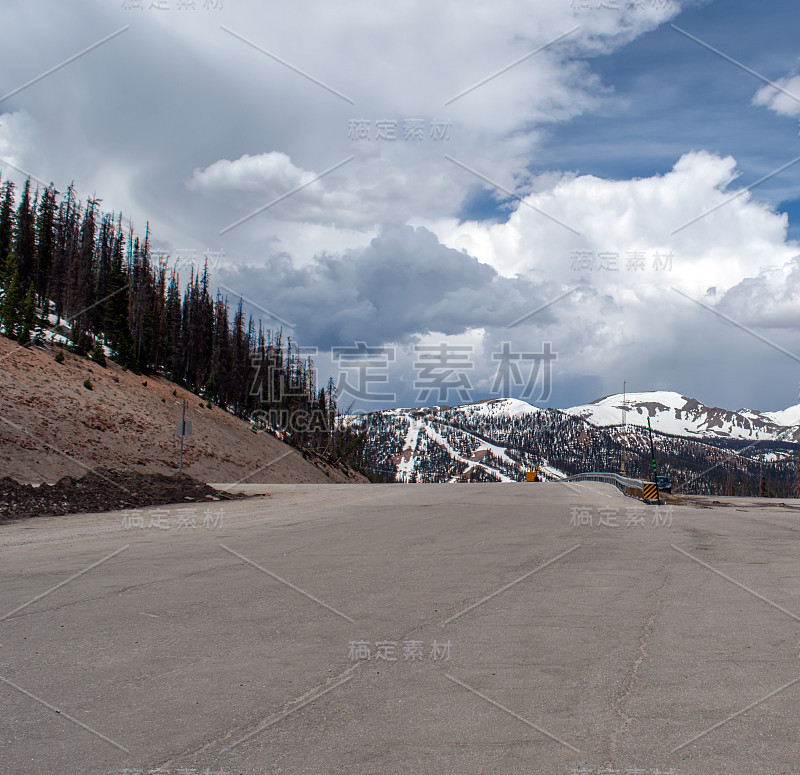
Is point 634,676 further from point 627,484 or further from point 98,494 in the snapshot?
point 627,484

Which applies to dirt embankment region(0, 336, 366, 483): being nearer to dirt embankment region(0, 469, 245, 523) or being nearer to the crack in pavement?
dirt embankment region(0, 469, 245, 523)

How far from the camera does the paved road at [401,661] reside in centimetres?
421

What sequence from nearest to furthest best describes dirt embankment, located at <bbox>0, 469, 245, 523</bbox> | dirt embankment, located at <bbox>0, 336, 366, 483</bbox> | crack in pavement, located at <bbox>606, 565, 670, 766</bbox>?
crack in pavement, located at <bbox>606, 565, 670, 766</bbox>
dirt embankment, located at <bbox>0, 469, 245, 523</bbox>
dirt embankment, located at <bbox>0, 336, 366, 483</bbox>

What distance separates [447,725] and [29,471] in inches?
1296

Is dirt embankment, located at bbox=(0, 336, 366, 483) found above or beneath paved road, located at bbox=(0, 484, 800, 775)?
above

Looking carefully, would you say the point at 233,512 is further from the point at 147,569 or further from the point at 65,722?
the point at 65,722

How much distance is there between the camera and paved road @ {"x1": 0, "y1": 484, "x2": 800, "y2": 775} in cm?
421

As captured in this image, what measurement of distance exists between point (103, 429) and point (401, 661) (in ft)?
139

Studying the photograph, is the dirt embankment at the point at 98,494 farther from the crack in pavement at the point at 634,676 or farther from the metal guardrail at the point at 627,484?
the metal guardrail at the point at 627,484

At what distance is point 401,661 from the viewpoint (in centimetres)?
586

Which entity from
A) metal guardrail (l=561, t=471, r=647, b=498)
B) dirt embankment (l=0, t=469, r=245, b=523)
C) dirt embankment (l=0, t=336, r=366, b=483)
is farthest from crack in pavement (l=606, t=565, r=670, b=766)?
dirt embankment (l=0, t=336, r=366, b=483)

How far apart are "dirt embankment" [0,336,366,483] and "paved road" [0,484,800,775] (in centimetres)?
2643

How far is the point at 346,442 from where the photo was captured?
101000 millimetres

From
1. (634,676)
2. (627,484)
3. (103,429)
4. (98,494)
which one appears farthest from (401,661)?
(103,429)
